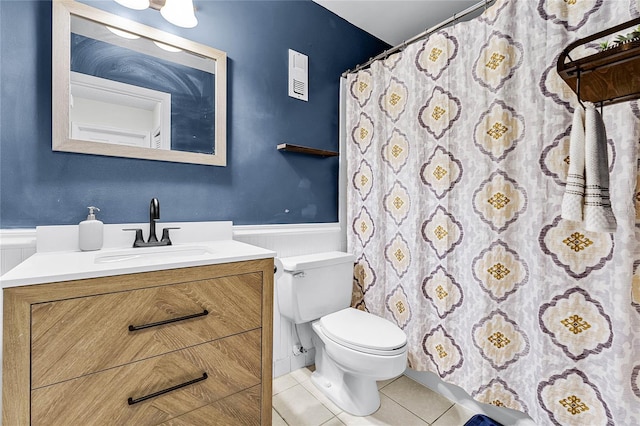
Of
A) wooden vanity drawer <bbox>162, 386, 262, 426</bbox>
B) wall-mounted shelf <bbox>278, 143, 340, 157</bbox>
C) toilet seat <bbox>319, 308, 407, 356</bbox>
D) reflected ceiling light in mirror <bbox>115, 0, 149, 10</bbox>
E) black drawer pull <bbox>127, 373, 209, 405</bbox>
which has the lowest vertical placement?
wooden vanity drawer <bbox>162, 386, 262, 426</bbox>

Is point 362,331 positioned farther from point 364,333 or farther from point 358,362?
point 358,362

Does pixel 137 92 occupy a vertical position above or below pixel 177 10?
below

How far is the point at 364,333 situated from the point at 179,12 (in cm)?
175

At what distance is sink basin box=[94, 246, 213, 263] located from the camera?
1156mm

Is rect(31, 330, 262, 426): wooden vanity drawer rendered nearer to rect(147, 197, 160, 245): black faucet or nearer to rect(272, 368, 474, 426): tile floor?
rect(272, 368, 474, 426): tile floor

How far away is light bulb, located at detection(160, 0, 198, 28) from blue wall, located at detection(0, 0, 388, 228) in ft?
0.32

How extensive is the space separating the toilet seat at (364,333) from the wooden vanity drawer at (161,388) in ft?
1.47

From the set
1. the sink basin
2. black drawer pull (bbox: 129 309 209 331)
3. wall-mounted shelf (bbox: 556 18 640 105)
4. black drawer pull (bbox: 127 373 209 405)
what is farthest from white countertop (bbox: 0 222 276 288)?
wall-mounted shelf (bbox: 556 18 640 105)

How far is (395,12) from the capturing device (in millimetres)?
2014

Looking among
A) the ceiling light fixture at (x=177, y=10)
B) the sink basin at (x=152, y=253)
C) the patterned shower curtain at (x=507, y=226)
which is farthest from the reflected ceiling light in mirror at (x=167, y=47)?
the patterned shower curtain at (x=507, y=226)

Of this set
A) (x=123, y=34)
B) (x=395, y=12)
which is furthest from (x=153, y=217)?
(x=395, y=12)

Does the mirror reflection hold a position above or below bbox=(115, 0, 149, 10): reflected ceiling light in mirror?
below

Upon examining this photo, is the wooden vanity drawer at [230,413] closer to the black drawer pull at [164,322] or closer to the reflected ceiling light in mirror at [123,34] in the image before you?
the black drawer pull at [164,322]

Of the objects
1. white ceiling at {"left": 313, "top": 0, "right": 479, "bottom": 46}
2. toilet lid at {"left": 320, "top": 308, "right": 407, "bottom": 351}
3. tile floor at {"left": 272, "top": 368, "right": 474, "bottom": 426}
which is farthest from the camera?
white ceiling at {"left": 313, "top": 0, "right": 479, "bottom": 46}
